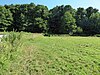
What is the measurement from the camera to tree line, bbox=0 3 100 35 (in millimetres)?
54969

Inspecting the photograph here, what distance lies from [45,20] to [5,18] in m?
11.9

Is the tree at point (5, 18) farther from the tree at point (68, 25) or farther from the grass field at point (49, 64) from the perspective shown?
the grass field at point (49, 64)

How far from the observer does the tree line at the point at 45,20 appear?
54969 millimetres

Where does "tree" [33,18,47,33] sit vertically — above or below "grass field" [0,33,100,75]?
above

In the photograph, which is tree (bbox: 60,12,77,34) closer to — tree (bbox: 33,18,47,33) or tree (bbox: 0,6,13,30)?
tree (bbox: 33,18,47,33)

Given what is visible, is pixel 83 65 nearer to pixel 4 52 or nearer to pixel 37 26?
pixel 4 52

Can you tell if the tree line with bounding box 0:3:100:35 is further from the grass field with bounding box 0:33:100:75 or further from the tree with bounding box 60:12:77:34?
the grass field with bounding box 0:33:100:75

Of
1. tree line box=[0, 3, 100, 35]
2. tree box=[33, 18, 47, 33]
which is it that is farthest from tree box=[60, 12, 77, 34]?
tree box=[33, 18, 47, 33]

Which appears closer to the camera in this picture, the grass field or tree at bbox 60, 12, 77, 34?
the grass field

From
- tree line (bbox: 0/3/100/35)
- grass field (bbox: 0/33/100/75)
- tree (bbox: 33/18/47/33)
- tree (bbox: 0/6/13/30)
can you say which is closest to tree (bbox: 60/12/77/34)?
tree line (bbox: 0/3/100/35)

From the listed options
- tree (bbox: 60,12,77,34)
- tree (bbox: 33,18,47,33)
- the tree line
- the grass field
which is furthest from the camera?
tree (bbox: 33,18,47,33)

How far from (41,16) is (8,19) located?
10405 mm

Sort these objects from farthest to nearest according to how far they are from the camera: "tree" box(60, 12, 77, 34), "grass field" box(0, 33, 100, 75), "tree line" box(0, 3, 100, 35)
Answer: "tree line" box(0, 3, 100, 35) → "tree" box(60, 12, 77, 34) → "grass field" box(0, 33, 100, 75)

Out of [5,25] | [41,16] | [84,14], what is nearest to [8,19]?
[5,25]
